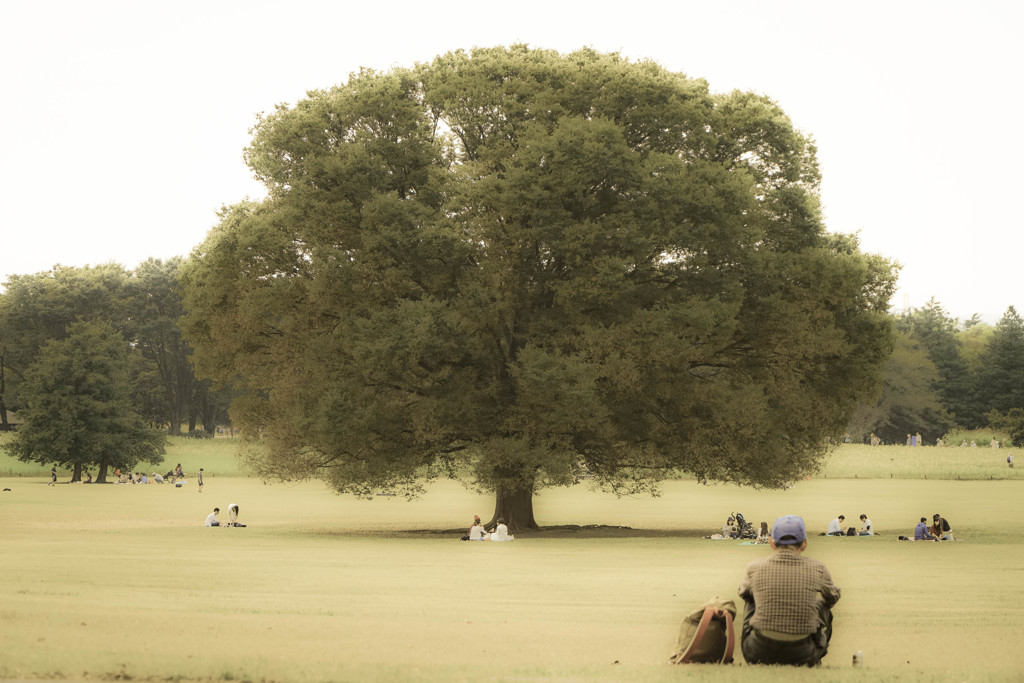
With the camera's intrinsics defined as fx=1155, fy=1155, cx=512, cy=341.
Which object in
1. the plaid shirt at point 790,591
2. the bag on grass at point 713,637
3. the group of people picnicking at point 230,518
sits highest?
the plaid shirt at point 790,591

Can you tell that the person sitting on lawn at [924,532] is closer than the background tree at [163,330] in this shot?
Yes

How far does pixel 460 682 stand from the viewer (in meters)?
10.4

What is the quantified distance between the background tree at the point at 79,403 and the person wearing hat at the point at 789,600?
69.3m

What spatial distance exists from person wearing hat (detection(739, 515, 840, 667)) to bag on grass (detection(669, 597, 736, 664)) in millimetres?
659

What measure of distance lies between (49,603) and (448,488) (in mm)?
62371

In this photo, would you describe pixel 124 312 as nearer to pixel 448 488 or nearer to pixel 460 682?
pixel 448 488

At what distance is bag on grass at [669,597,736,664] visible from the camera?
1111 centimetres

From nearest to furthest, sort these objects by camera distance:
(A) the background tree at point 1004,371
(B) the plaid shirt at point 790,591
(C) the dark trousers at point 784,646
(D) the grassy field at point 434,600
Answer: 1. (B) the plaid shirt at point 790,591
2. (C) the dark trousers at point 784,646
3. (D) the grassy field at point 434,600
4. (A) the background tree at point 1004,371

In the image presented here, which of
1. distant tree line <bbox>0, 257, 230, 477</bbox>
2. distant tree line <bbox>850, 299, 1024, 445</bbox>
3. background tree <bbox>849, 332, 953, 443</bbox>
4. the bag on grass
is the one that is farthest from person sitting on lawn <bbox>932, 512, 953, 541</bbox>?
background tree <bbox>849, 332, 953, 443</bbox>

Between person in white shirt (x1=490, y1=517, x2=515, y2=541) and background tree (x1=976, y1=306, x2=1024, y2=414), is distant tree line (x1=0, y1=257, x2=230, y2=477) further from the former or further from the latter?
background tree (x1=976, y1=306, x2=1024, y2=414)

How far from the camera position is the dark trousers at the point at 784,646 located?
10.3 m

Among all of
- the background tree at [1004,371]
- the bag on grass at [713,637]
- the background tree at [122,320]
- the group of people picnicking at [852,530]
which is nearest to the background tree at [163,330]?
the background tree at [122,320]

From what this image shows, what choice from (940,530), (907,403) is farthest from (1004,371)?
(940,530)

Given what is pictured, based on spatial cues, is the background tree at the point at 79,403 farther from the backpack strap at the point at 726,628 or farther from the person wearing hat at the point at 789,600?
the person wearing hat at the point at 789,600
